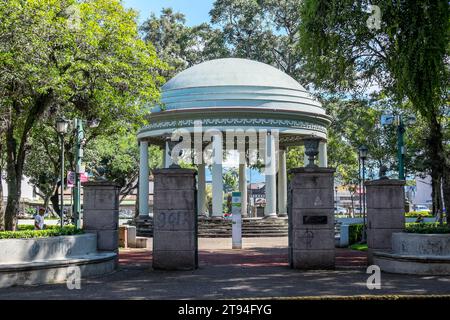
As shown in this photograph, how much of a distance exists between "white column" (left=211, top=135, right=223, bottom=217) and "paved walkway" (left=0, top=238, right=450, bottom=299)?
13.1m

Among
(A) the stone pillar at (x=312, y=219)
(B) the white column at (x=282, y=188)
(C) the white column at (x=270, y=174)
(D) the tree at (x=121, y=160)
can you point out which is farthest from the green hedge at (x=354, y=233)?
(D) the tree at (x=121, y=160)

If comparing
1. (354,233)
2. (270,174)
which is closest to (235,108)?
(270,174)

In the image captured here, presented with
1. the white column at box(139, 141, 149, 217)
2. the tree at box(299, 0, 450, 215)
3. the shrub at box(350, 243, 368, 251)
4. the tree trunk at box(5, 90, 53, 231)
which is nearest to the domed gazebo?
the white column at box(139, 141, 149, 217)

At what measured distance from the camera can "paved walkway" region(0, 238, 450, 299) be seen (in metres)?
10.8

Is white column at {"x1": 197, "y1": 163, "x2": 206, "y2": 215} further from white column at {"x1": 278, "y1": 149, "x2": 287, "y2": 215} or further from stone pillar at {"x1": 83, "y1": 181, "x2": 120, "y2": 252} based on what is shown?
stone pillar at {"x1": 83, "y1": 181, "x2": 120, "y2": 252}

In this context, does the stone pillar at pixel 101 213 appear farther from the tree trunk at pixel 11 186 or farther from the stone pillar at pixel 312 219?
the stone pillar at pixel 312 219

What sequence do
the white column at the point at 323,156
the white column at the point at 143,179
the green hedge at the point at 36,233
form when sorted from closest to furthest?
the green hedge at the point at 36,233
the white column at the point at 323,156
the white column at the point at 143,179

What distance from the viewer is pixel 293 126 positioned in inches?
1227

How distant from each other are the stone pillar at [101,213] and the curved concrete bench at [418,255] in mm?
7311

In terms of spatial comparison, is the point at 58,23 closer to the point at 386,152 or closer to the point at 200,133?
the point at 200,133

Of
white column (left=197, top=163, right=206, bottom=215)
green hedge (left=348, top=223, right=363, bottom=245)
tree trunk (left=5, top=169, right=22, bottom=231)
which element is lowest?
green hedge (left=348, top=223, right=363, bottom=245)

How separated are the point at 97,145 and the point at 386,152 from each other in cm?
2183

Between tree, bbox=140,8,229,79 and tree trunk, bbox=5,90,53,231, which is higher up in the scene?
tree, bbox=140,8,229,79

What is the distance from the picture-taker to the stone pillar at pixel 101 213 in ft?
51.8
